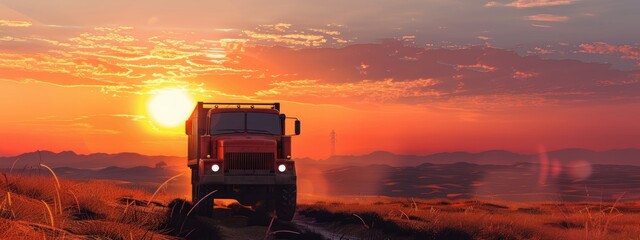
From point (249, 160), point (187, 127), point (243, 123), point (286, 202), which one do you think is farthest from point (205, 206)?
point (187, 127)

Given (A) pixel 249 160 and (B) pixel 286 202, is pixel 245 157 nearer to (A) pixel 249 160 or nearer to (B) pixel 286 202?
(A) pixel 249 160

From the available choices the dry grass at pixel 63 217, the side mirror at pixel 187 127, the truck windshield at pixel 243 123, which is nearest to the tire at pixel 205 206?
the truck windshield at pixel 243 123

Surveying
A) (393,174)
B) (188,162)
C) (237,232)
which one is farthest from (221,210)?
(393,174)

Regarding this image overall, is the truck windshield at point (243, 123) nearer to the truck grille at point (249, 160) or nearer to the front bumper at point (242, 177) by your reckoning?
the truck grille at point (249, 160)

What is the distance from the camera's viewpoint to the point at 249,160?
2473 cm

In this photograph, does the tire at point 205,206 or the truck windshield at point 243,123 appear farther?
the truck windshield at point 243,123

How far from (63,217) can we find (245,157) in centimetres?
1028

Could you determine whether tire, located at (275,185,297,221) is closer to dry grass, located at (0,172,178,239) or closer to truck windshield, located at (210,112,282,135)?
truck windshield, located at (210,112,282,135)

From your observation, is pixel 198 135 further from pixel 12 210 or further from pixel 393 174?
pixel 393 174

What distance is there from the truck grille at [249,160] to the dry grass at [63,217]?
376 centimetres

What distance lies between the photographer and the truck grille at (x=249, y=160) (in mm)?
24609

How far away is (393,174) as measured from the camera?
7751 inches

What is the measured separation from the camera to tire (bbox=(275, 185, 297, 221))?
2459cm

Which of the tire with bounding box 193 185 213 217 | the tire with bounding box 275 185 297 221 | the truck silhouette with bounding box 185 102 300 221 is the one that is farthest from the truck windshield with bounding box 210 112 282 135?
the tire with bounding box 193 185 213 217
